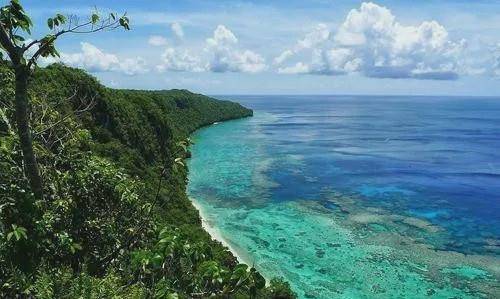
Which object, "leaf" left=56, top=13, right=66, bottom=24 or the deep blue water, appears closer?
"leaf" left=56, top=13, right=66, bottom=24

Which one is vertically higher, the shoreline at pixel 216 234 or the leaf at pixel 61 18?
the leaf at pixel 61 18

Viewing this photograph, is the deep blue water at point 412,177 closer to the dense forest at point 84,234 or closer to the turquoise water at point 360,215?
the turquoise water at point 360,215

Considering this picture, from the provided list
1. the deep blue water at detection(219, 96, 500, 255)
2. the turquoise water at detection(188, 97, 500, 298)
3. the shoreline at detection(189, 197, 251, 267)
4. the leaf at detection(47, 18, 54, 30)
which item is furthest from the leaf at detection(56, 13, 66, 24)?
the deep blue water at detection(219, 96, 500, 255)

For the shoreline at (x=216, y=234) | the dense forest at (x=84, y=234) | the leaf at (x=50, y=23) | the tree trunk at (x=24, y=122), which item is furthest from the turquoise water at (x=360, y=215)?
the leaf at (x=50, y=23)

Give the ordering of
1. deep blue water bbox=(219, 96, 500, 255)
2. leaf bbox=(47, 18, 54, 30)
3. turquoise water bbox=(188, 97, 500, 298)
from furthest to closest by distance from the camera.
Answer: deep blue water bbox=(219, 96, 500, 255)
turquoise water bbox=(188, 97, 500, 298)
leaf bbox=(47, 18, 54, 30)

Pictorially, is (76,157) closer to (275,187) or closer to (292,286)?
(292,286)

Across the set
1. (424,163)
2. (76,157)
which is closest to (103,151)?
(76,157)

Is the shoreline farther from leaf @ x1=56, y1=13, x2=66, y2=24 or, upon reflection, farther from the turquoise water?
leaf @ x1=56, y1=13, x2=66, y2=24

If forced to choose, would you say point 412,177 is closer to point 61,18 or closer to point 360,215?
point 360,215
